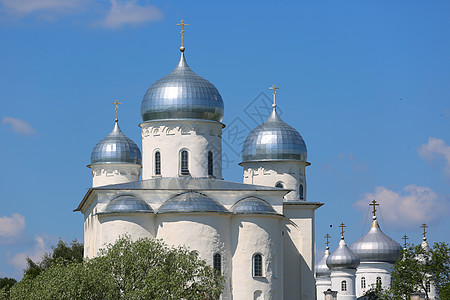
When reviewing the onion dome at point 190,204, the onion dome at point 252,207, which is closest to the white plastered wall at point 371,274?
the onion dome at point 252,207

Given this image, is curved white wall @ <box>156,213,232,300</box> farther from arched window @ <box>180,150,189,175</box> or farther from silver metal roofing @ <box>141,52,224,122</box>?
silver metal roofing @ <box>141,52,224,122</box>

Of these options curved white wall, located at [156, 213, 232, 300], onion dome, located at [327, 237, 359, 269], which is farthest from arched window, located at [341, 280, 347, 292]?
curved white wall, located at [156, 213, 232, 300]

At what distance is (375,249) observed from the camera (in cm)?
5791

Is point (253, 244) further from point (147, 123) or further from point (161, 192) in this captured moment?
point (147, 123)

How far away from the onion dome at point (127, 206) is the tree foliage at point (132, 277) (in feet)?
11.8

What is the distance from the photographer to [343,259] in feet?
185

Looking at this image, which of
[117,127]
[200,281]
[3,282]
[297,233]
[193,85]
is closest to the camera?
[200,281]

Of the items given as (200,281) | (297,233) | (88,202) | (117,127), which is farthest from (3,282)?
(200,281)

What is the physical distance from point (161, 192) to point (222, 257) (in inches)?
136

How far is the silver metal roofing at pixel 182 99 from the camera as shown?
40.0 metres

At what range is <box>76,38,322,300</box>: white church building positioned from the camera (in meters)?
36.7

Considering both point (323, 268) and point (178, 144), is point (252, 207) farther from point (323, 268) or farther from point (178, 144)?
point (323, 268)

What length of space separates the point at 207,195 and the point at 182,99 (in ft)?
14.6

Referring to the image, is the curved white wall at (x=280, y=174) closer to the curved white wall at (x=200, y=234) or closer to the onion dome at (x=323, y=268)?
the curved white wall at (x=200, y=234)
